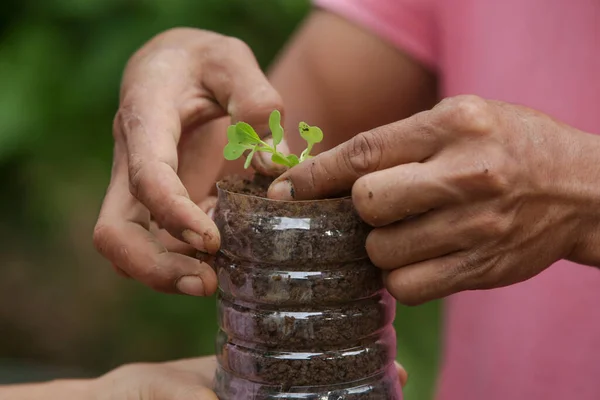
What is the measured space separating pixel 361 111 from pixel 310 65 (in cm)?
16

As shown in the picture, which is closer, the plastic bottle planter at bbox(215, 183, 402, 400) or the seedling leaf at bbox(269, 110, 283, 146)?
the plastic bottle planter at bbox(215, 183, 402, 400)

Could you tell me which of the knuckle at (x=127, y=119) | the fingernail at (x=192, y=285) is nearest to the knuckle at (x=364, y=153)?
the fingernail at (x=192, y=285)

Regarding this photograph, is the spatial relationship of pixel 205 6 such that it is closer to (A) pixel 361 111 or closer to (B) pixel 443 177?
(A) pixel 361 111

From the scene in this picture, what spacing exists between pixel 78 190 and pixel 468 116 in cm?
229

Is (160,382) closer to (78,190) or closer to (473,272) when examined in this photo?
(473,272)

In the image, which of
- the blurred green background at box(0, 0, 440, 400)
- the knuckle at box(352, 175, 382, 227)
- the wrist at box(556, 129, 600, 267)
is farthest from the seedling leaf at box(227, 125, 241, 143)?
the blurred green background at box(0, 0, 440, 400)

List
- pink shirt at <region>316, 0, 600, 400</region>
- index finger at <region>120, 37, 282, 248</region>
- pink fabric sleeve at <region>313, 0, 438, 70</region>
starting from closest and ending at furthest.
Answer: index finger at <region>120, 37, 282, 248</region>
pink shirt at <region>316, 0, 600, 400</region>
pink fabric sleeve at <region>313, 0, 438, 70</region>

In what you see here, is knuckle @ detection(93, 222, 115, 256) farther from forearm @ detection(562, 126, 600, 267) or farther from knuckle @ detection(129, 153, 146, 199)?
forearm @ detection(562, 126, 600, 267)

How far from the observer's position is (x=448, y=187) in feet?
3.54

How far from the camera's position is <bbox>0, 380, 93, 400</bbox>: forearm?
1.36m

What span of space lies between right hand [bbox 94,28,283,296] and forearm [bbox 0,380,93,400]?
0.68 feet

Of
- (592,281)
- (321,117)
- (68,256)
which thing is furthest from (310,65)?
(68,256)

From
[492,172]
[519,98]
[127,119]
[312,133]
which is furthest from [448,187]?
[519,98]

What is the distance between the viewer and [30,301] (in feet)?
11.3
